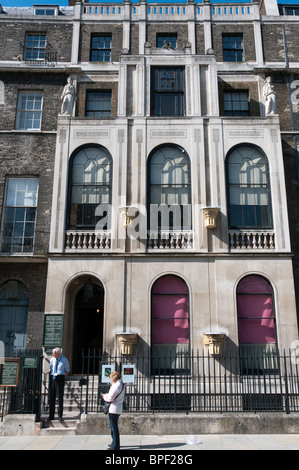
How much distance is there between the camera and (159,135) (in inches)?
688

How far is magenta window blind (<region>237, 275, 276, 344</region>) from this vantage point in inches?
600

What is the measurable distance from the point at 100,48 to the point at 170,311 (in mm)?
14455

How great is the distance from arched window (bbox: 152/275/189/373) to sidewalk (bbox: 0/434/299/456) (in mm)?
4260

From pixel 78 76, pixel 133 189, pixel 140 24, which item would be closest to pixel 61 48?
→ pixel 78 76

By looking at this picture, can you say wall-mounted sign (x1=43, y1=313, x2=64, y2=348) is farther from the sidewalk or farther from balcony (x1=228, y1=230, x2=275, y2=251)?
balcony (x1=228, y1=230, x2=275, y2=251)

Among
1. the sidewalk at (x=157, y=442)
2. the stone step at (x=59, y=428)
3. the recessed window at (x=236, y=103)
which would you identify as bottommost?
the sidewalk at (x=157, y=442)

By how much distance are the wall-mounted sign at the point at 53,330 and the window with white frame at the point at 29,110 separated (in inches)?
384

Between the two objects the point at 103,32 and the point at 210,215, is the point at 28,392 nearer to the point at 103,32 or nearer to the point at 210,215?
the point at 210,215

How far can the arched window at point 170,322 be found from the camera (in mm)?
15031

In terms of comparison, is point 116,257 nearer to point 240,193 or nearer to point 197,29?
point 240,193

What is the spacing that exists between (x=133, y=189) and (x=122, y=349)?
6.34 m

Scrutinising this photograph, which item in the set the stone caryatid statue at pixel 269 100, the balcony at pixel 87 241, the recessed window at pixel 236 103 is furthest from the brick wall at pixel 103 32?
the balcony at pixel 87 241

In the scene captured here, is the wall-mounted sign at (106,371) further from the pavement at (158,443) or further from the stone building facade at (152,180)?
the stone building facade at (152,180)

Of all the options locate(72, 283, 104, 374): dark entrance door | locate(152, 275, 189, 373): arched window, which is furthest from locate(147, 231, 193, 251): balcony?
locate(72, 283, 104, 374): dark entrance door
